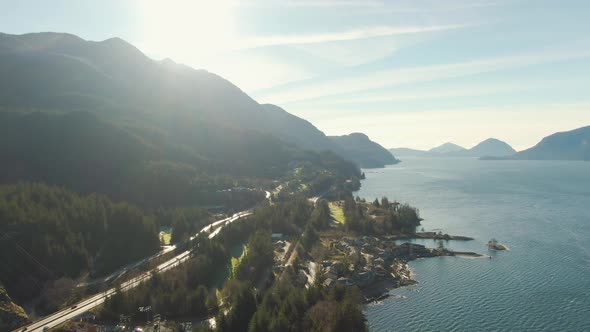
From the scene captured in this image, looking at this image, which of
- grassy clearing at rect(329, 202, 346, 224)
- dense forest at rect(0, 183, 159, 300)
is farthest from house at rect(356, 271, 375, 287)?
grassy clearing at rect(329, 202, 346, 224)

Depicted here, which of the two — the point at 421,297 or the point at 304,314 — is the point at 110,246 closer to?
the point at 304,314

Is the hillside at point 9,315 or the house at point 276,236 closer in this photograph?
the hillside at point 9,315

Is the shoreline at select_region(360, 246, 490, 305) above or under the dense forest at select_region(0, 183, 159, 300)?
under

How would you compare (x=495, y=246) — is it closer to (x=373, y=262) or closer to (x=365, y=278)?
(x=373, y=262)

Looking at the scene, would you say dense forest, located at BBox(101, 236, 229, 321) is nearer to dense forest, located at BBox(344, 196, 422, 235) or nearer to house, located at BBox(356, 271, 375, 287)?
house, located at BBox(356, 271, 375, 287)

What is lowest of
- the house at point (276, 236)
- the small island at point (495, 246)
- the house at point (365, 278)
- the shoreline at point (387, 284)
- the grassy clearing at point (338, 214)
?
the shoreline at point (387, 284)

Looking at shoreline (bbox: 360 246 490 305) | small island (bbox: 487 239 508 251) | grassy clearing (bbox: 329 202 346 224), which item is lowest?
shoreline (bbox: 360 246 490 305)

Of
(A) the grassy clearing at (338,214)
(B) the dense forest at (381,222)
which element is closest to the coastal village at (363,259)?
(B) the dense forest at (381,222)

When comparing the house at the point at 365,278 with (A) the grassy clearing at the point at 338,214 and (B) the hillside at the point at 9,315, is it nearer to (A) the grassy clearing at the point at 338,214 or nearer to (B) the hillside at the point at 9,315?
(A) the grassy clearing at the point at 338,214

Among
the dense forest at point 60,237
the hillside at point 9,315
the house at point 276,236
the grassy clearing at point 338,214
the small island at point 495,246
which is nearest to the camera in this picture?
the hillside at point 9,315

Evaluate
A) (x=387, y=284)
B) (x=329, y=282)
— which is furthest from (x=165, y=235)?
(x=387, y=284)

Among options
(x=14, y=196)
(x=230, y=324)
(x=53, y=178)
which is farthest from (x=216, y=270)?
(x=53, y=178)
